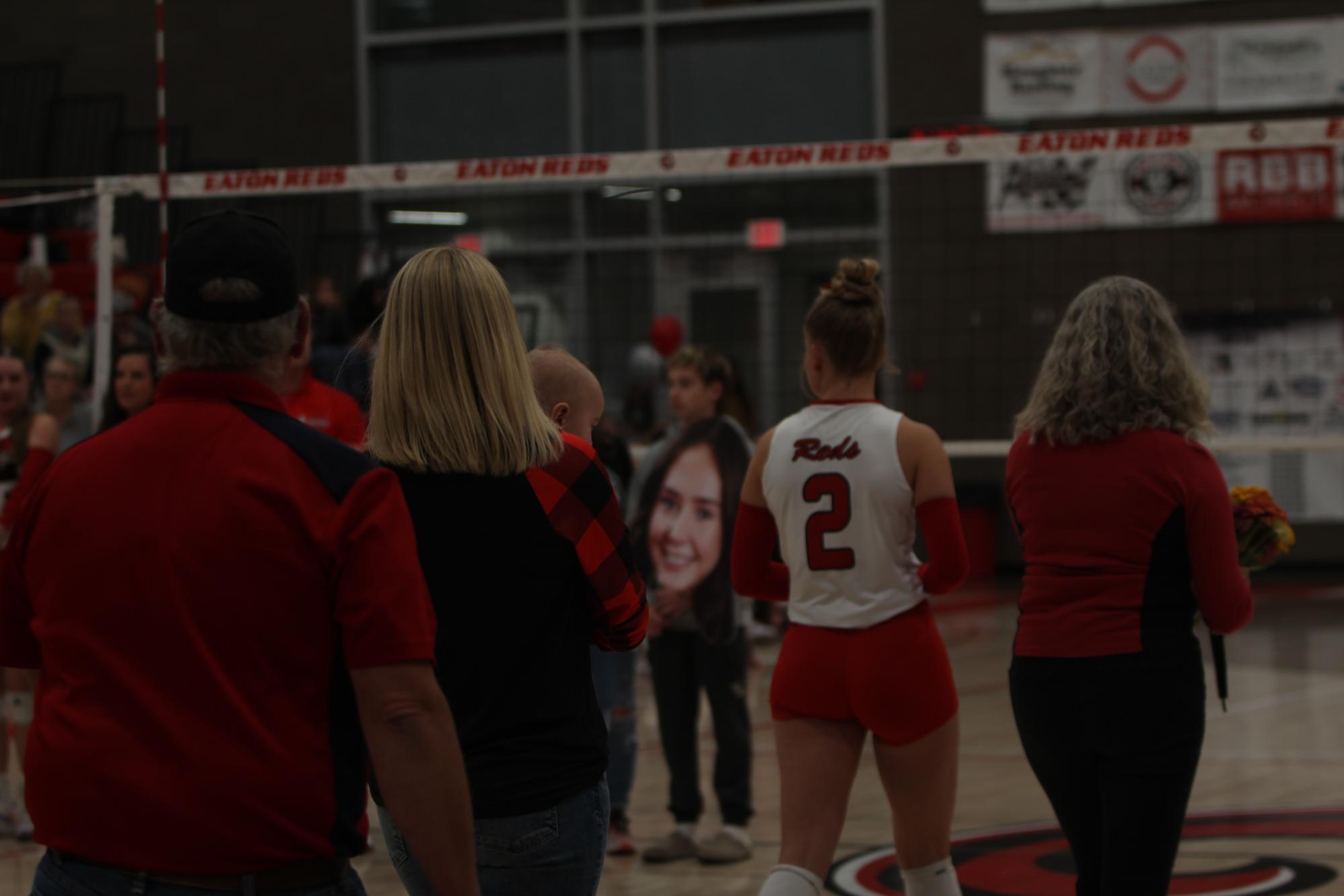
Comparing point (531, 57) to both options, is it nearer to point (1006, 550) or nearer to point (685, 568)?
point (1006, 550)

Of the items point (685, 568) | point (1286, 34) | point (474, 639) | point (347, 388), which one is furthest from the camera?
point (1286, 34)

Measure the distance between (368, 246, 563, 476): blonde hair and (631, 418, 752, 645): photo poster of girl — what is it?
2.93 meters

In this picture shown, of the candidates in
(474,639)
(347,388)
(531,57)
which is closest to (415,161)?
(531,57)

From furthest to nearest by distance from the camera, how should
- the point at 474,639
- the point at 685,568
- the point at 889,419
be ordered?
the point at 685,568 < the point at 889,419 < the point at 474,639

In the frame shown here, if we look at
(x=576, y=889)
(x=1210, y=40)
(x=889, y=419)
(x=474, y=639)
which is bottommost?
(x=576, y=889)

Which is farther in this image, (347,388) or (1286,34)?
(1286,34)

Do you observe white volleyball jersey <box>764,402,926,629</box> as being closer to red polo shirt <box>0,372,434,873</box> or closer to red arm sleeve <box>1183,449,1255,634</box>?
Answer: red arm sleeve <box>1183,449,1255,634</box>

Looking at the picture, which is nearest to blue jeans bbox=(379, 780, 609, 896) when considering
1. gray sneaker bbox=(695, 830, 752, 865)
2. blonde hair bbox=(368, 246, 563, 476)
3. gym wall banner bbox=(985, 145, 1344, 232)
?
blonde hair bbox=(368, 246, 563, 476)

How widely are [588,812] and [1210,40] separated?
508 inches

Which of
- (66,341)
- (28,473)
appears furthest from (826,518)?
(66,341)

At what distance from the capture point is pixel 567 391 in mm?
2830

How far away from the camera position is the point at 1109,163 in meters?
13.6

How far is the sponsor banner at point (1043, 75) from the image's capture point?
45.3 feet

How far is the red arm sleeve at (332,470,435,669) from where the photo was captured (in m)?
1.85
